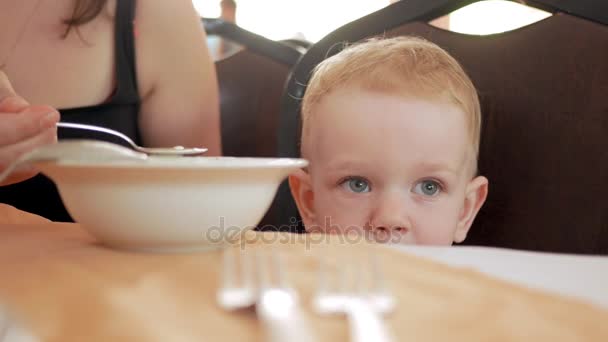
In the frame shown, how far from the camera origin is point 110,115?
1.35 metres

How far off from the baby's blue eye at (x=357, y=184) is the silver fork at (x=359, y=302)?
1.85ft

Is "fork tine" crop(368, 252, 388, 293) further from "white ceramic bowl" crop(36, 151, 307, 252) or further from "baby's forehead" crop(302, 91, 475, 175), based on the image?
"baby's forehead" crop(302, 91, 475, 175)

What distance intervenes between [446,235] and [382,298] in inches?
25.4

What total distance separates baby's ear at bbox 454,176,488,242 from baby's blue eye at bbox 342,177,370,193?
0.19 meters

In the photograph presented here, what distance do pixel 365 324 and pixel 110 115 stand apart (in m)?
1.18

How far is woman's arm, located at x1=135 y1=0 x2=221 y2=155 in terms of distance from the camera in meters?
1.43

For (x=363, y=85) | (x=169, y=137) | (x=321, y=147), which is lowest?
(x=169, y=137)

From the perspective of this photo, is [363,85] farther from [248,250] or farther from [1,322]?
[1,322]

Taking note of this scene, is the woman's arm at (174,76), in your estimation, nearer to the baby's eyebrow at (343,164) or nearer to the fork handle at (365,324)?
the baby's eyebrow at (343,164)

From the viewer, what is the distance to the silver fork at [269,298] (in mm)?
279

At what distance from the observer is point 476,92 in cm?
103

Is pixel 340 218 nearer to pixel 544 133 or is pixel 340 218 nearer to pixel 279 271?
pixel 544 133

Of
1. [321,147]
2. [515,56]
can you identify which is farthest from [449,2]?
[321,147]

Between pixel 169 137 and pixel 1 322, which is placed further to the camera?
pixel 169 137
